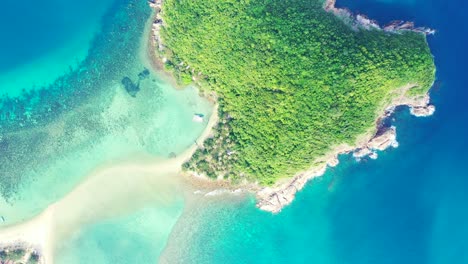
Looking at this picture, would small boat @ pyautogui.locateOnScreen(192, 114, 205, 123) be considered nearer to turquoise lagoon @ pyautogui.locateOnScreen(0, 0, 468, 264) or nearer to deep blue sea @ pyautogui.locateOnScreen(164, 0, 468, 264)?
turquoise lagoon @ pyautogui.locateOnScreen(0, 0, 468, 264)

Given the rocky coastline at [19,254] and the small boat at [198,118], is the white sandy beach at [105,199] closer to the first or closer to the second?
the rocky coastline at [19,254]

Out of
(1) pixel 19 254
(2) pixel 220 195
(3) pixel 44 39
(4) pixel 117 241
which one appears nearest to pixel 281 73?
(2) pixel 220 195

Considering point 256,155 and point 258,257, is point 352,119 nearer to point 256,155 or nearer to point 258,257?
point 256,155

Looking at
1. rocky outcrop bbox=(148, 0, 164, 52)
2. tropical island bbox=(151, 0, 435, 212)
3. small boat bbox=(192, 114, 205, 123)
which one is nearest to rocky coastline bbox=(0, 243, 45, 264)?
tropical island bbox=(151, 0, 435, 212)

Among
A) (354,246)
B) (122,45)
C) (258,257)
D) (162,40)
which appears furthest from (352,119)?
(122,45)

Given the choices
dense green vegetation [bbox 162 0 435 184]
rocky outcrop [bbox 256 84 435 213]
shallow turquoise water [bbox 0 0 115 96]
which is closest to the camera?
dense green vegetation [bbox 162 0 435 184]

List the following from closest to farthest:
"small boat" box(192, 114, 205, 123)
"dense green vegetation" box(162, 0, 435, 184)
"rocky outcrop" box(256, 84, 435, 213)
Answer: "dense green vegetation" box(162, 0, 435, 184), "rocky outcrop" box(256, 84, 435, 213), "small boat" box(192, 114, 205, 123)
